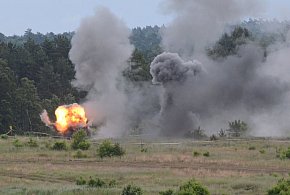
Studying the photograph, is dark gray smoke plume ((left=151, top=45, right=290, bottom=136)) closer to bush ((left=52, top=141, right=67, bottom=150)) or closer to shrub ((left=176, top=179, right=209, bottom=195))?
bush ((left=52, top=141, right=67, bottom=150))

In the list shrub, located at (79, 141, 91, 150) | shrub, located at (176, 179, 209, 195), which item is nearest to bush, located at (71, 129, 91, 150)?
shrub, located at (79, 141, 91, 150)

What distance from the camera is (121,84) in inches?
3469

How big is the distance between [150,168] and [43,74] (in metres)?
69.3

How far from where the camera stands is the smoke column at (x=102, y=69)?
265 feet

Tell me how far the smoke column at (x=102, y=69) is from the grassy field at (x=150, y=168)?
20.5 m

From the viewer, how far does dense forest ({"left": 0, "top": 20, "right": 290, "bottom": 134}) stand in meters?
95.9

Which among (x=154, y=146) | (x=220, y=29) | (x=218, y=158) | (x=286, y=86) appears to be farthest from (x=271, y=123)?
(x=218, y=158)

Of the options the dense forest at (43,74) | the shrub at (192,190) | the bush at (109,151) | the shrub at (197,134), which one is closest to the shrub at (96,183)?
the shrub at (192,190)

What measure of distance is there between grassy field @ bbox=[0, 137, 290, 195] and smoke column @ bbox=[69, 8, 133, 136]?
67.4 feet

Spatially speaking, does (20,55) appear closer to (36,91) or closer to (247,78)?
(36,91)

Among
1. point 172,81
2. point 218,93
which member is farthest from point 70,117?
point 218,93

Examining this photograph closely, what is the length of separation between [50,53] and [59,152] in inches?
2637

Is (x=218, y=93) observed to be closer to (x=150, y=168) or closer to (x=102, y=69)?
(x=102, y=69)

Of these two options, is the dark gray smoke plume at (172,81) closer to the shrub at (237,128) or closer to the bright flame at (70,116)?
the shrub at (237,128)
